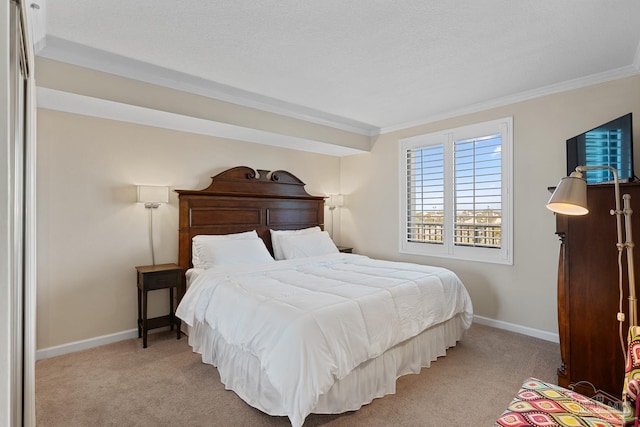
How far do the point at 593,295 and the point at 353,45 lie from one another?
8.45 feet

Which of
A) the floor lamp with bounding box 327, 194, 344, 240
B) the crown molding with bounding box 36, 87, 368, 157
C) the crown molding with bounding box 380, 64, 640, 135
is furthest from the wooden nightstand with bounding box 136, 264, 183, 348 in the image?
the crown molding with bounding box 380, 64, 640, 135

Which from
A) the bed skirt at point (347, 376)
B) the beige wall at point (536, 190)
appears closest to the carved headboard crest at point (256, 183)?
the bed skirt at point (347, 376)

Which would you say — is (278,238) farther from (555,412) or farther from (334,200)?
(555,412)

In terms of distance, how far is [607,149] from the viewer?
107 inches

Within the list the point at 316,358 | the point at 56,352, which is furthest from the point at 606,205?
the point at 56,352

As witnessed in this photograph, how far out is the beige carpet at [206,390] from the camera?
2154mm

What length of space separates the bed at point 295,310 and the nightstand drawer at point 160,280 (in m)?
0.20

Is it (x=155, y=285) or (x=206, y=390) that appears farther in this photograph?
(x=155, y=285)

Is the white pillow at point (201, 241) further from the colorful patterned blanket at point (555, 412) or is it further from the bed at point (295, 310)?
the colorful patterned blanket at point (555, 412)

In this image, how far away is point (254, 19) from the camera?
7.29 feet

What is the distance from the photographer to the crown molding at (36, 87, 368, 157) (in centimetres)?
287

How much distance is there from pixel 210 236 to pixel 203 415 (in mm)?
2058

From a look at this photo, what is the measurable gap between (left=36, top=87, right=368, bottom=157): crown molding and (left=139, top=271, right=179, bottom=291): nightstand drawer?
63.3 inches

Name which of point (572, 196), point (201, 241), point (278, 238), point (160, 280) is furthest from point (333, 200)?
point (572, 196)
